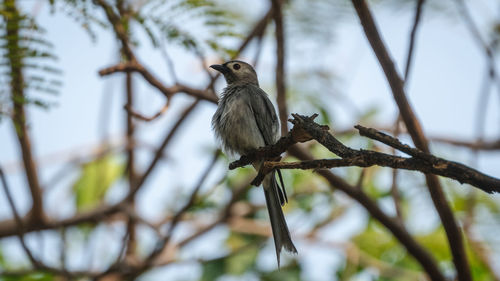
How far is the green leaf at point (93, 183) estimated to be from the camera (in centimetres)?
726

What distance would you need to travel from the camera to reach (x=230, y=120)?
4480 millimetres

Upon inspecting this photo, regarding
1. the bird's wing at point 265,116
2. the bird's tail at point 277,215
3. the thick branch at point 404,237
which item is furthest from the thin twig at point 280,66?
the thick branch at point 404,237

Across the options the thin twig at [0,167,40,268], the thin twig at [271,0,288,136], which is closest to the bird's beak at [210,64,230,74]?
the thin twig at [271,0,288,136]

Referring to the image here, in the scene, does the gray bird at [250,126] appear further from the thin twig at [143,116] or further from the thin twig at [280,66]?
the thin twig at [143,116]

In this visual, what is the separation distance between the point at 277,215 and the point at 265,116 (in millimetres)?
863

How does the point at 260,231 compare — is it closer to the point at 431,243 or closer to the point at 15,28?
the point at 431,243

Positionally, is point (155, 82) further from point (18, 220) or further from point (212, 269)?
point (212, 269)

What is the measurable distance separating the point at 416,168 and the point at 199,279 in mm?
4869

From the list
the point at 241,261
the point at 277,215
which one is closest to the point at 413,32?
the point at 277,215

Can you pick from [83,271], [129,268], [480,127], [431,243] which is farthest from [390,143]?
[83,271]

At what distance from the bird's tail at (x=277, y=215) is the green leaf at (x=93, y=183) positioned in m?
3.50

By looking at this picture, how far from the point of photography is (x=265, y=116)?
14.9ft

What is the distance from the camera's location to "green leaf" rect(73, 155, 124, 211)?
7262 mm

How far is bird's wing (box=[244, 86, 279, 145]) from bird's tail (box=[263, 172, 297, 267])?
36cm
